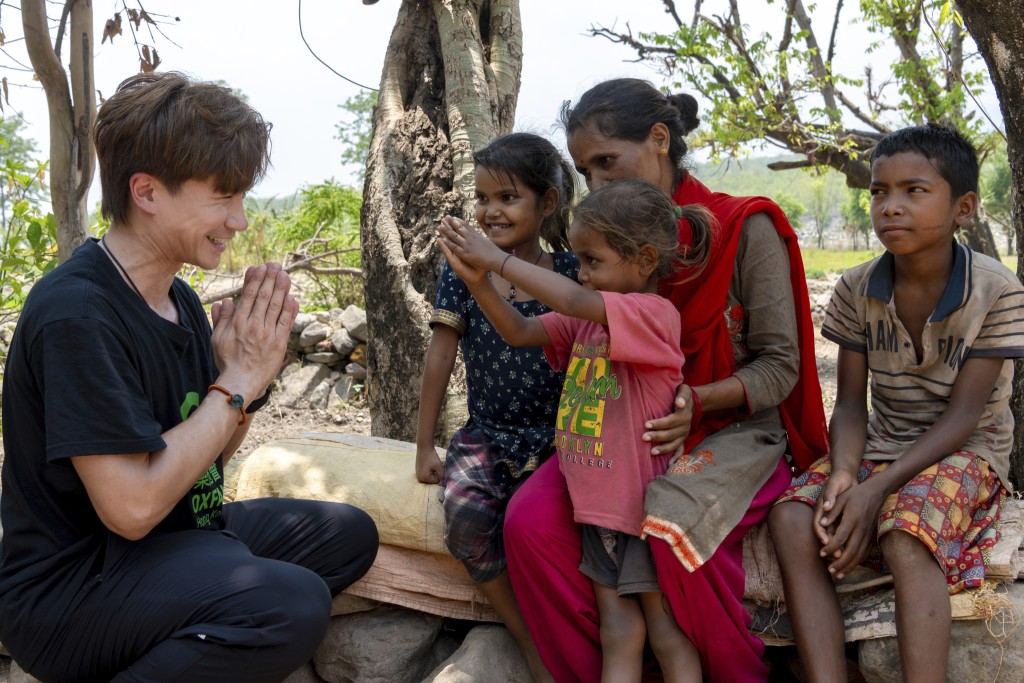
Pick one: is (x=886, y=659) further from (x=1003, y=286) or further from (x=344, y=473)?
(x=344, y=473)

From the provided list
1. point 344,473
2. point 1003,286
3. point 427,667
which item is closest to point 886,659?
point 1003,286

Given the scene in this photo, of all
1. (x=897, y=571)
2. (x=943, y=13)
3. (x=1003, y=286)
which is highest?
(x=943, y=13)

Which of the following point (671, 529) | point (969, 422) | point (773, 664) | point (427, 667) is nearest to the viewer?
point (671, 529)

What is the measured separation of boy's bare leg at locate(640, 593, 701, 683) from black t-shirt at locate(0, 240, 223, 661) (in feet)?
4.11

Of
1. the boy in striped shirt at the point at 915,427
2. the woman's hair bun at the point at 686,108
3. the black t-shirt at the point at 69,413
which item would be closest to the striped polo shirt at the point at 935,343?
the boy in striped shirt at the point at 915,427

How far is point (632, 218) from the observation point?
7.57 ft

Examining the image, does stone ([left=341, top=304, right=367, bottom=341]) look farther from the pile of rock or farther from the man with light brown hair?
the man with light brown hair

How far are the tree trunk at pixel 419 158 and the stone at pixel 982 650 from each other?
200cm

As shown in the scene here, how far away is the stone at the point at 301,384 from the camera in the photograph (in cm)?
687

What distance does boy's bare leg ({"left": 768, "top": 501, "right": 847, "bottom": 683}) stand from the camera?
222cm

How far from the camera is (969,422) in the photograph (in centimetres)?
236

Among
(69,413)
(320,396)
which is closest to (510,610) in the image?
(69,413)

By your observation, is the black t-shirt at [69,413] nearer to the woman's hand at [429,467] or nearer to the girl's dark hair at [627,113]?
the woman's hand at [429,467]

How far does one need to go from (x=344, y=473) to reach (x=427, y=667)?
699 mm
